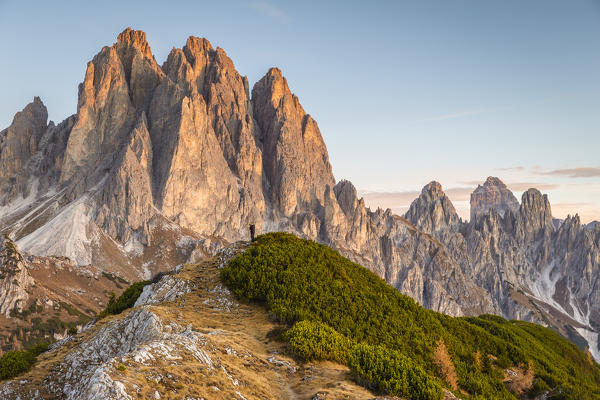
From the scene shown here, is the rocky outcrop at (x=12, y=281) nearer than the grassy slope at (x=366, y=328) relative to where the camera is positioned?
No

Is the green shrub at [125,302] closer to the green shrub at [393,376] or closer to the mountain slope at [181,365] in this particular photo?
the mountain slope at [181,365]

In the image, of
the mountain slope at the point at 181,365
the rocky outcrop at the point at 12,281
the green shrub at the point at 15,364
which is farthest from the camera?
the rocky outcrop at the point at 12,281

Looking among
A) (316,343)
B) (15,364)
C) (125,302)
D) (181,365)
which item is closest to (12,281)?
(125,302)

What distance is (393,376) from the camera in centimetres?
1467

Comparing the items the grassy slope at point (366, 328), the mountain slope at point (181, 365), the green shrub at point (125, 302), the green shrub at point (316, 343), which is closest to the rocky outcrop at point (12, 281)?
the green shrub at point (125, 302)

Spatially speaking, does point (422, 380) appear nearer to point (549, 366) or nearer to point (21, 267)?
point (549, 366)

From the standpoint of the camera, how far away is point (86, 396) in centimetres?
968

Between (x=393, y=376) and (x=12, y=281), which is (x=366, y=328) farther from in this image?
(x=12, y=281)

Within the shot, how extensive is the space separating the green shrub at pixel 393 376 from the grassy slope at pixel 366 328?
1.4 inches

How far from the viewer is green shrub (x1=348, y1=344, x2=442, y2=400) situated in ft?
46.9

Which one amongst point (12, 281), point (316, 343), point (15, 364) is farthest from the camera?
point (12, 281)

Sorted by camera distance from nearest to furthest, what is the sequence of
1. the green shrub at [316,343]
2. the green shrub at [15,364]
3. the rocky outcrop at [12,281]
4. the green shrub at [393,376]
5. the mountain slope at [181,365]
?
the mountain slope at [181,365] < the green shrub at [393,376] < the green shrub at [15,364] < the green shrub at [316,343] < the rocky outcrop at [12,281]

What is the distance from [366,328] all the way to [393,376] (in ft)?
28.5

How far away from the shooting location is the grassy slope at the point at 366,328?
1619cm
